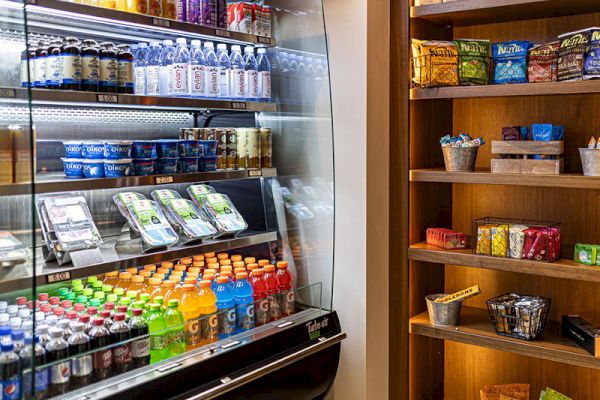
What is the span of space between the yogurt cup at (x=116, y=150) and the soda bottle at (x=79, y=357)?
633mm

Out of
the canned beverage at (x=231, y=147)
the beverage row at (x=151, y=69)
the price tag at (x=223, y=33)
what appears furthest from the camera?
the canned beverage at (x=231, y=147)

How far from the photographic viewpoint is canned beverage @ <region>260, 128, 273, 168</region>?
309cm

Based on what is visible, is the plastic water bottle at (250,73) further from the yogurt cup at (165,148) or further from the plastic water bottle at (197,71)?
the yogurt cup at (165,148)

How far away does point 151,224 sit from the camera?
2.64m

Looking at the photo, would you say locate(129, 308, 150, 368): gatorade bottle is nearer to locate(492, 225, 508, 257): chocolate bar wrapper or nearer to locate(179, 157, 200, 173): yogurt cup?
locate(179, 157, 200, 173): yogurt cup

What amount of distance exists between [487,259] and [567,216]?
0.55m

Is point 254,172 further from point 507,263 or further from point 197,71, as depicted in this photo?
point 507,263

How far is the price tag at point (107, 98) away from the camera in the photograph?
90.2 inches

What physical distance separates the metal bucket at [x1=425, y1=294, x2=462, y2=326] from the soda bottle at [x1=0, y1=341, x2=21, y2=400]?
2.04 metres

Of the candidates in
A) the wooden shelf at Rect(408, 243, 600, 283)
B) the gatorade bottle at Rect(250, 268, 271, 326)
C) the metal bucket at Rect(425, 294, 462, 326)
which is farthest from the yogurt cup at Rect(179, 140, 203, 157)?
the metal bucket at Rect(425, 294, 462, 326)

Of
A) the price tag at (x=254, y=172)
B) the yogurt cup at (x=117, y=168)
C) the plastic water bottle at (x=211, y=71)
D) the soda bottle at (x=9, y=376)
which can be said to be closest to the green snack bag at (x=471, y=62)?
the price tag at (x=254, y=172)

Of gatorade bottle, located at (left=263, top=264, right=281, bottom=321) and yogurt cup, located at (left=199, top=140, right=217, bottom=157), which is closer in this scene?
yogurt cup, located at (left=199, top=140, right=217, bottom=157)

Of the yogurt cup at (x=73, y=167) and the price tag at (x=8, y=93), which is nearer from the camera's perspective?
the price tag at (x=8, y=93)

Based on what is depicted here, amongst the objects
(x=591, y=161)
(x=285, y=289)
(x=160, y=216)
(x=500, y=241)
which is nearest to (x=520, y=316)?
(x=500, y=241)
